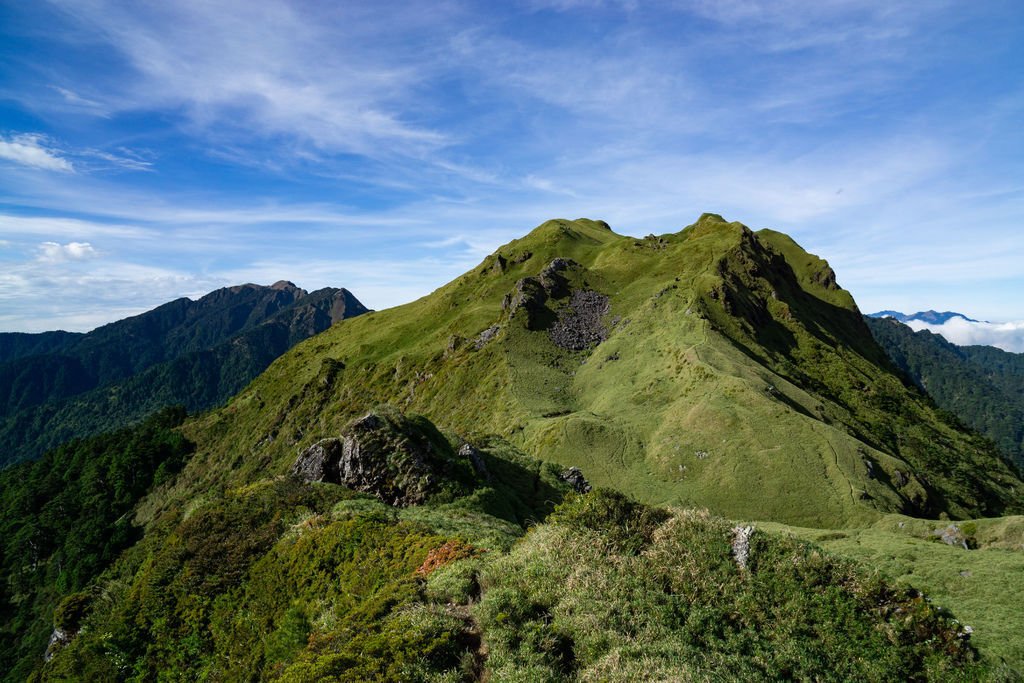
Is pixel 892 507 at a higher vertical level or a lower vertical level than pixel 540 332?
lower

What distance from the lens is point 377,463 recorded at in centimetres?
3291

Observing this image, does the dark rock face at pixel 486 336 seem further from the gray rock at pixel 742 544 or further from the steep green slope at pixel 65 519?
the gray rock at pixel 742 544

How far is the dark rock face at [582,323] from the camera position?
117 meters

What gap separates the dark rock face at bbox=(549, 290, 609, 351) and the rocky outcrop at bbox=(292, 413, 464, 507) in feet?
272

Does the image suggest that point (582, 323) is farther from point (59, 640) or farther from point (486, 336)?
point (59, 640)

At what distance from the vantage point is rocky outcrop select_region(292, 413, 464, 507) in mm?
31984

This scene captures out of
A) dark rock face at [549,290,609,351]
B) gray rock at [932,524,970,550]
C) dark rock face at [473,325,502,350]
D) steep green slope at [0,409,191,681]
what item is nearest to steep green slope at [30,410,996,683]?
gray rock at [932,524,970,550]

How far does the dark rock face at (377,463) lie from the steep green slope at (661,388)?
3612 centimetres

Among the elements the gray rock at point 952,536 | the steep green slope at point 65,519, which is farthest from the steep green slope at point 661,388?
the steep green slope at point 65,519

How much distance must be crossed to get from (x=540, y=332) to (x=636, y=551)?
101917mm

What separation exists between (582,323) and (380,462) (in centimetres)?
9433

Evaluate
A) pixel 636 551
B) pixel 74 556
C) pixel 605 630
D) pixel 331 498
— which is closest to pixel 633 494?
pixel 331 498

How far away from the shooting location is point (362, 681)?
11070 mm

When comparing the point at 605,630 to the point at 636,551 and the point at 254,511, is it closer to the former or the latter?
Result: the point at 636,551
